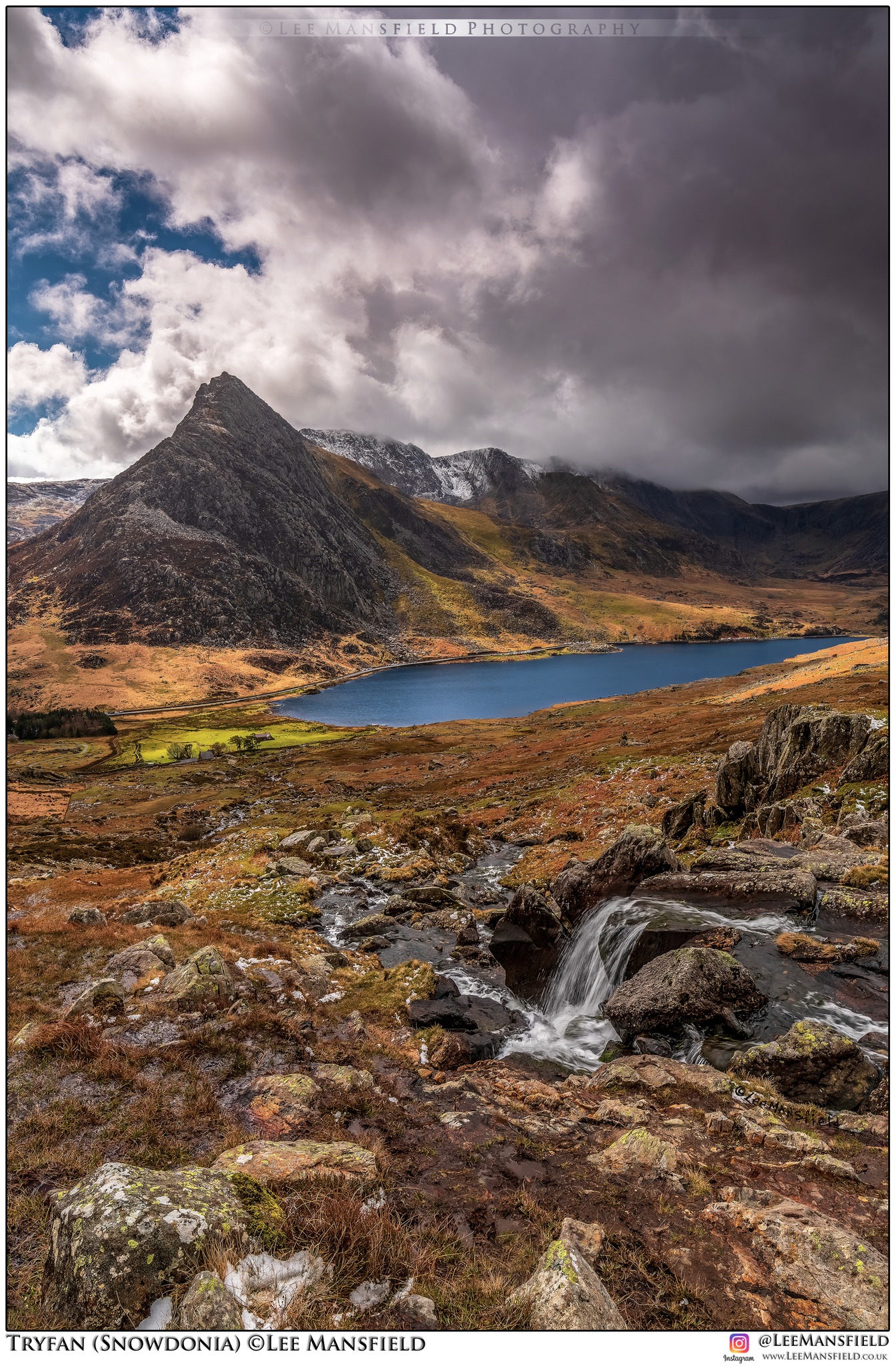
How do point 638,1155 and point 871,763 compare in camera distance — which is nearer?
point 638,1155

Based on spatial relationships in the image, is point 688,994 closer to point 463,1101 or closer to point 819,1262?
point 463,1101

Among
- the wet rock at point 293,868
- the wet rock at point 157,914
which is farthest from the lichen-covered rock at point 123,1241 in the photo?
the wet rock at point 293,868

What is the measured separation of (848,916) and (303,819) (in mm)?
41173

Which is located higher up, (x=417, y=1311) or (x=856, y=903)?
(x=417, y=1311)

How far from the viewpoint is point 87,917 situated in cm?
2156

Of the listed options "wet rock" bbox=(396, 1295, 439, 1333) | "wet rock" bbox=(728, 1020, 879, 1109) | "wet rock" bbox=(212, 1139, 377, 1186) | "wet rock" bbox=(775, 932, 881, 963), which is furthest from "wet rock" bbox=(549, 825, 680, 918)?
"wet rock" bbox=(396, 1295, 439, 1333)

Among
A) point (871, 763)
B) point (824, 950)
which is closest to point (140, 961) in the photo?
point (824, 950)

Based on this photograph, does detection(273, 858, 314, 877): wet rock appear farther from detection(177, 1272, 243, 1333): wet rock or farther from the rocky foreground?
detection(177, 1272, 243, 1333): wet rock

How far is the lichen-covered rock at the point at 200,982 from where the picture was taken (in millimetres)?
13953

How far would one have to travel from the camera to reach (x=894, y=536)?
7.68 m

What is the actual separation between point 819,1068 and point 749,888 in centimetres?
657

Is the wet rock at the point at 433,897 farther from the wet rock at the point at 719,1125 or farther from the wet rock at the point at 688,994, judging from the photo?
the wet rock at the point at 719,1125

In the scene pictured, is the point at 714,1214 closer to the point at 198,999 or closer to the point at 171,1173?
the point at 171,1173
